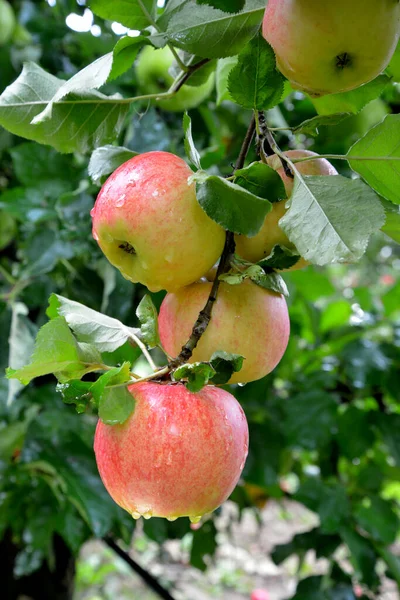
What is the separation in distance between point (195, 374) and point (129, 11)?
11.9 inches

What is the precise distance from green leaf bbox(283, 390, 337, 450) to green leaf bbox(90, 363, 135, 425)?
0.70m

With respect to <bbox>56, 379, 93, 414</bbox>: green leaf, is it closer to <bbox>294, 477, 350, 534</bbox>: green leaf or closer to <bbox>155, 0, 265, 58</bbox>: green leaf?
<bbox>155, 0, 265, 58</bbox>: green leaf

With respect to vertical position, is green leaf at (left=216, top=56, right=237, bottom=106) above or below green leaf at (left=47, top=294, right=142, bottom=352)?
above

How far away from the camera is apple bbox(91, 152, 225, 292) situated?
14.9 inches

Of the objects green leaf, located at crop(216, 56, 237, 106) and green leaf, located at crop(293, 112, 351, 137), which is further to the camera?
green leaf, located at crop(216, 56, 237, 106)

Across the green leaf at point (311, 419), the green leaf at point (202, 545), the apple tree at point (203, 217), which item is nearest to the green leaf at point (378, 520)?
the green leaf at point (311, 419)

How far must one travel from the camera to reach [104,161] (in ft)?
1.51

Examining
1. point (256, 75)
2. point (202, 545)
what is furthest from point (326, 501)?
point (256, 75)

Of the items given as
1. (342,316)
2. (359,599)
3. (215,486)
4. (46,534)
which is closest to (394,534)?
(359,599)

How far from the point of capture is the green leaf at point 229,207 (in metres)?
0.35

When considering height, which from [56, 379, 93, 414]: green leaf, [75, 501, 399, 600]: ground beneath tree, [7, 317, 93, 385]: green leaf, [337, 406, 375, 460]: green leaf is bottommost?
[75, 501, 399, 600]: ground beneath tree

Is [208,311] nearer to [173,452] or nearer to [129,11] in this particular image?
[173,452]

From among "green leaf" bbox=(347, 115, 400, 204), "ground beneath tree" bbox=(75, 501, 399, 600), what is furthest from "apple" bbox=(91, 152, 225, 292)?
"ground beneath tree" bbox=(75, 501, 399, 600)

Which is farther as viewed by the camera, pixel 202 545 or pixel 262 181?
pixel 202 545
